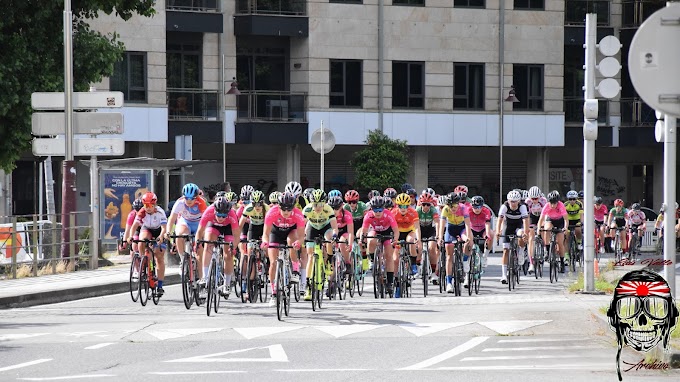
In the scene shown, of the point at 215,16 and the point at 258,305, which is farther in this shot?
the point at 215,16

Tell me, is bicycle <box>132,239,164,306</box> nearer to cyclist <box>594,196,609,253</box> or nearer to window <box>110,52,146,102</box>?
cyclist <box>594,196,609,253</box>

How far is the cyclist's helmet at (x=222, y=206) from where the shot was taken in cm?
1908

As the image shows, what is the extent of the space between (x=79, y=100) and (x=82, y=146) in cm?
89

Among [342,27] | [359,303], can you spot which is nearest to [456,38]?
[342,27]

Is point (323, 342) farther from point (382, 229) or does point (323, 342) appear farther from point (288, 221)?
point (382, 229)

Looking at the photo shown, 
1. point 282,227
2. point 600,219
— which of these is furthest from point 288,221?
point 600,219

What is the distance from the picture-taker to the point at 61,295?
21328mm

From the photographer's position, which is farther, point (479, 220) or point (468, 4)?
point (468, 4)

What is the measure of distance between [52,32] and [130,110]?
49.4 ft

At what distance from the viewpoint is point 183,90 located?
4372 centimetres

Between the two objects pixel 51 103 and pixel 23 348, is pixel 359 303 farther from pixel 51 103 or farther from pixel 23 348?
pixel 51 103

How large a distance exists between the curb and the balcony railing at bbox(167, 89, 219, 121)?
2103 cm

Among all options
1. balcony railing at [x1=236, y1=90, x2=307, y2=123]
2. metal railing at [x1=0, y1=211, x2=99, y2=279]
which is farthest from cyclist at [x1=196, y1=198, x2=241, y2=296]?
balcony railing at [x1=236, y1=90, x2=307, y2=123]

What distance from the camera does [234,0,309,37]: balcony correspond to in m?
43.8
